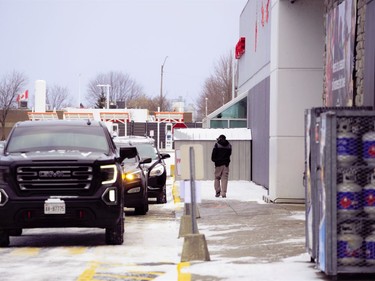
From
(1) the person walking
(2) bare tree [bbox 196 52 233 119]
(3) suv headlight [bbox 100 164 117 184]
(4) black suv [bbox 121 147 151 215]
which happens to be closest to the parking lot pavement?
(1) the person walking

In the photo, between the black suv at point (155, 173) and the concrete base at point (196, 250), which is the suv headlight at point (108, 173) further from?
the black suv at point (155, 173)

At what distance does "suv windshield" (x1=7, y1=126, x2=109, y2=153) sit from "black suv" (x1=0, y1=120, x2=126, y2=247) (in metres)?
0.44

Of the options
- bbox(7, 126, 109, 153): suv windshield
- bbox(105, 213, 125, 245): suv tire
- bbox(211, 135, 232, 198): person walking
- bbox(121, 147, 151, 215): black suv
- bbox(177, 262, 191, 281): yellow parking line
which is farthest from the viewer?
bbox(211, 135, 232, 198): person walking

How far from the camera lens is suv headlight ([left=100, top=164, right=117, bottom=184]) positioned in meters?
15.0

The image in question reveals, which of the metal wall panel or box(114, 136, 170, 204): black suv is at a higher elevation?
the metal wall panel

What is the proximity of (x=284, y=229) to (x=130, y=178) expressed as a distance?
5.41 metres

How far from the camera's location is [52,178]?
1481 centimetres

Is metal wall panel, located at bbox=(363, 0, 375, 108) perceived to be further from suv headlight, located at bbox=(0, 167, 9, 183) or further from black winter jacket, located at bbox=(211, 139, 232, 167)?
black winter jacket, located at bbox=(211, 139, 232, 167)

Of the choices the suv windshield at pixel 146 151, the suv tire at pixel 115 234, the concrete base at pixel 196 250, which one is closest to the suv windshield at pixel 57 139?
the suv tire at pixel 115 234

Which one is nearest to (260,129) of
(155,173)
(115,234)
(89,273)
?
(155,173)

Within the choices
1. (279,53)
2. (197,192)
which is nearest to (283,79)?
(279,53)

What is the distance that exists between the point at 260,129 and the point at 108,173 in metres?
18.2

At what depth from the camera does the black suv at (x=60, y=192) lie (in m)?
14.6

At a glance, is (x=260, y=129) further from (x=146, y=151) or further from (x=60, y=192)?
(x=60, y=192)
